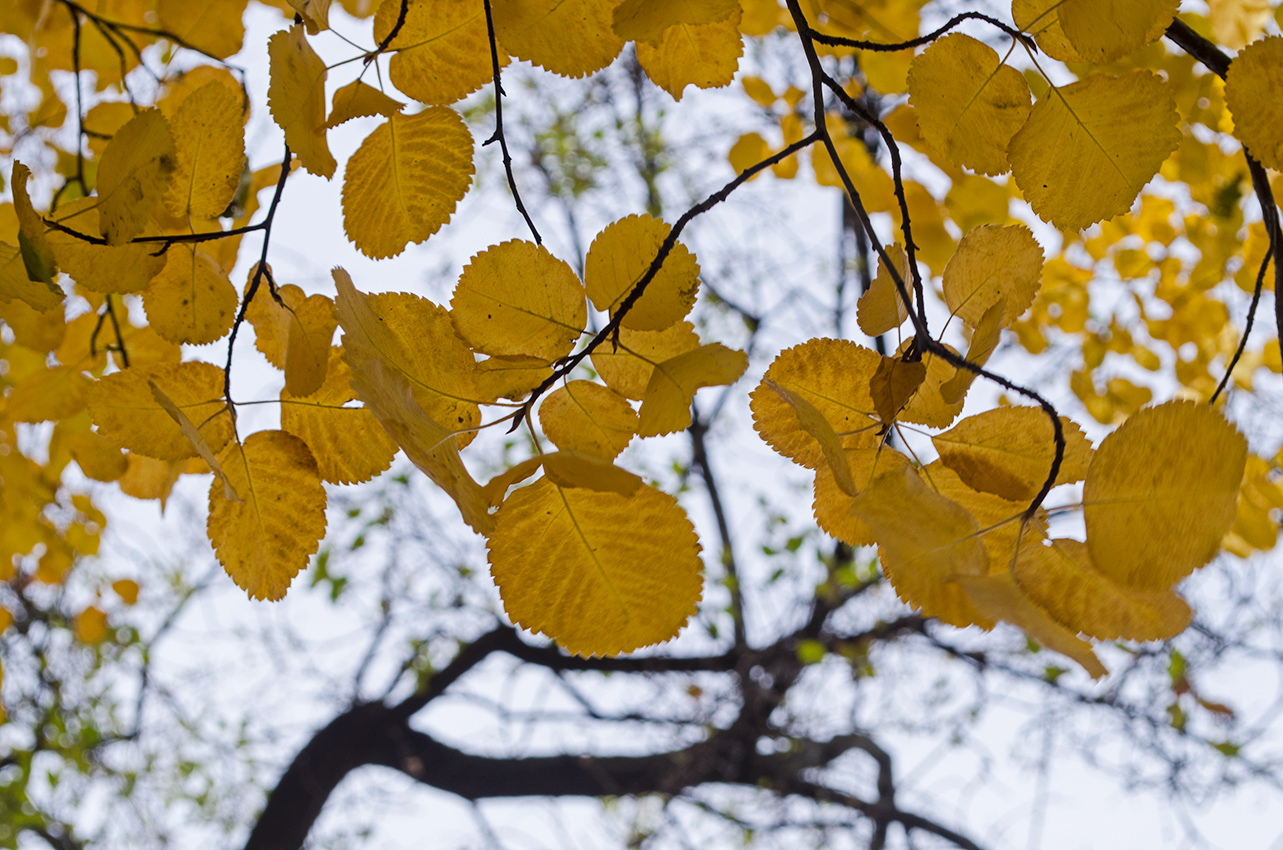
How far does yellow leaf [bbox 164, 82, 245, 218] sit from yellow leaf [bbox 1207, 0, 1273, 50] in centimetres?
58

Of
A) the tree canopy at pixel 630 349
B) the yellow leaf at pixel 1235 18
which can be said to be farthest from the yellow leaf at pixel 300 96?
the yellow leaf at pixel 1235 18

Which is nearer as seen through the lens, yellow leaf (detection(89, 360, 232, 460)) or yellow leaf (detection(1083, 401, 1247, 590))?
yellow leaf (detection(1083, 401, 1247, 590))

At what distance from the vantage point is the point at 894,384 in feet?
0.77

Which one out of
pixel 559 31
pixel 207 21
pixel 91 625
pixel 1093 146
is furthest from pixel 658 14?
pixel 91 625

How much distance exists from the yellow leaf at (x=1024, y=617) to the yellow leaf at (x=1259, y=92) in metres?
0.18

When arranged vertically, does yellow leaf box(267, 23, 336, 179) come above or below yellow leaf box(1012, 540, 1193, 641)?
above

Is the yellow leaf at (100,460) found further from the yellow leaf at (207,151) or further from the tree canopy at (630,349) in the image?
the yellow leaf at (207,151)

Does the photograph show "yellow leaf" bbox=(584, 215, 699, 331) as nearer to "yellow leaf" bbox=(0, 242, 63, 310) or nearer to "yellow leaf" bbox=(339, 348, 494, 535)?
"yellow leaf" bbox=(339, 348, 494, 535)

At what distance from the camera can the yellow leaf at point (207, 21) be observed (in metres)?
0.51

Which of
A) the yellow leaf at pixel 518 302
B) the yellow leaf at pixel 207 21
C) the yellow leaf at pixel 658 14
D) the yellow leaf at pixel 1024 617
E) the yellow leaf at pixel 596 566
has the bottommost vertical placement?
the yellow leaf at pixel 1024 617

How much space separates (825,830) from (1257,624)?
4.31 feet

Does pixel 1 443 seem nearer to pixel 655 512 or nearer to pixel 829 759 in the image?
pixel 655 512

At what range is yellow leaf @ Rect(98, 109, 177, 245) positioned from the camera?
0.87ft

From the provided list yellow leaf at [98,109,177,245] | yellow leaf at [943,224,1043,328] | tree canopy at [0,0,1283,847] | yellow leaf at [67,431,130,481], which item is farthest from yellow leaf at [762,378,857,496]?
yellow leaf at [67,431,130,481]
